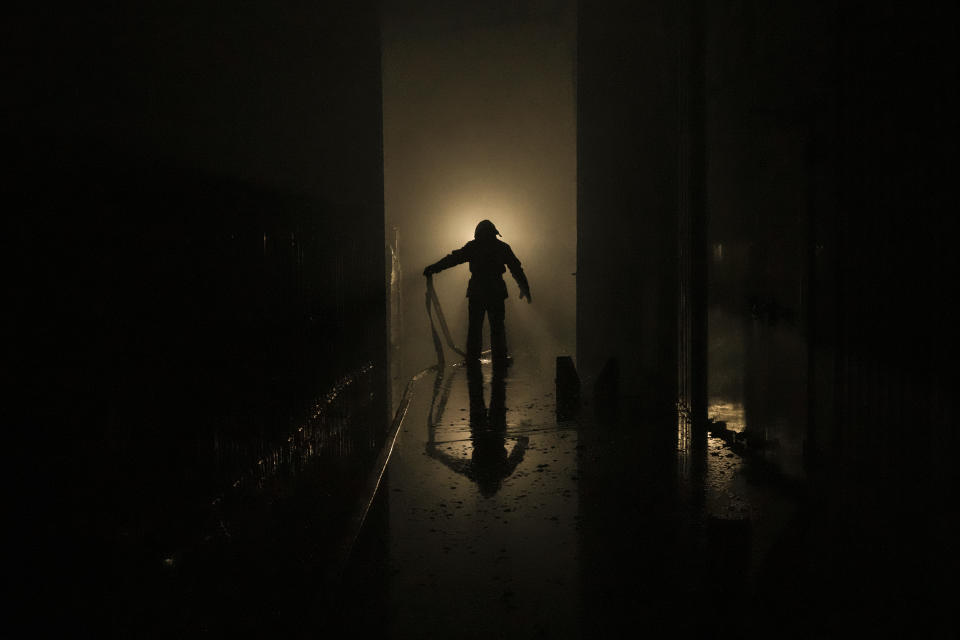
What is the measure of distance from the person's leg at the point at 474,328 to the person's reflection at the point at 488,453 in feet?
10.9

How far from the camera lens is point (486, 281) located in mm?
10820

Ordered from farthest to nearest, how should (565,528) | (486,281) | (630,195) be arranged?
1. (486,281)
2. (630,195)
3. (565,528)

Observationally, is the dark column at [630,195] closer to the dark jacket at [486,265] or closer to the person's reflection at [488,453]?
the dark jacket at [486,265]

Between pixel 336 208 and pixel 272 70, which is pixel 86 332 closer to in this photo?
pixel 272 70

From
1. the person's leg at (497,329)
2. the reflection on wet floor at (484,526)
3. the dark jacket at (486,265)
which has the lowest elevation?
the reflection on wet floor at (484,526)

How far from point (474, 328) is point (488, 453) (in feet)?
18.8

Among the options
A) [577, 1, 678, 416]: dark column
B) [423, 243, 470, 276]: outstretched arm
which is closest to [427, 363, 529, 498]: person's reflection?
[577, 1, 678, 416]: dark column

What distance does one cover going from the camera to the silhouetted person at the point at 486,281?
10.8 m

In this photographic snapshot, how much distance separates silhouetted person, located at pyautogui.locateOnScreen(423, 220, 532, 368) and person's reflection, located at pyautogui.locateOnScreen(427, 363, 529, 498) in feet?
10.9

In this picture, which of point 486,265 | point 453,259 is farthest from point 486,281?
point 453,259

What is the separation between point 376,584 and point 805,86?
288 cm

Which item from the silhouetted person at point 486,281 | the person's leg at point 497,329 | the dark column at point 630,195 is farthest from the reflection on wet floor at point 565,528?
the silhouetted person at point 486,281

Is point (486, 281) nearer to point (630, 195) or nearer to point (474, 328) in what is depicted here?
point (474, 328)

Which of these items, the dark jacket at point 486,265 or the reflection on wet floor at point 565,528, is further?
the dark jacket at point 486,265
